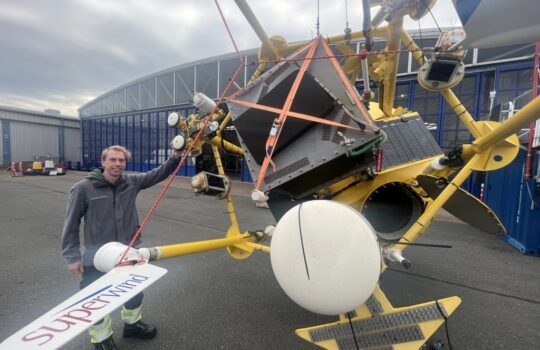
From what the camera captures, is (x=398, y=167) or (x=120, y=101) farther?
(x=120, y=101)

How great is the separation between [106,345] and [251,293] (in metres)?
1.55

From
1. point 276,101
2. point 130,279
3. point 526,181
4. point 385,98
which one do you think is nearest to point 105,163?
point 130,279

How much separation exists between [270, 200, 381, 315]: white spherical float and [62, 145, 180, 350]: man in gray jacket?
1721 mm

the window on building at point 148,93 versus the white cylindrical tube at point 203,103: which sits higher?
the window on building at point 148,93

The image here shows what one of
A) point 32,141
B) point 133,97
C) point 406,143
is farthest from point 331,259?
point 32,141

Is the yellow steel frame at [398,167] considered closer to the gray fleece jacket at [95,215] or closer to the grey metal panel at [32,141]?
the gray fleece jacket at [95,215]

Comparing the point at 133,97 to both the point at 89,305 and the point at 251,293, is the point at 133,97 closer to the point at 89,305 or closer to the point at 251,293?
the point at 251,293

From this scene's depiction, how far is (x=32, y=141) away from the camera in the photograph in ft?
82.1

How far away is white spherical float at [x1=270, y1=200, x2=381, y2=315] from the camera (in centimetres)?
142

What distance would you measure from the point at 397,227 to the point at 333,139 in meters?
1.40

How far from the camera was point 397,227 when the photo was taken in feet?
9.59

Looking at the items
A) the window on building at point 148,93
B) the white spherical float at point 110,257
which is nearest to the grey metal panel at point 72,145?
the window on building at point 148,93

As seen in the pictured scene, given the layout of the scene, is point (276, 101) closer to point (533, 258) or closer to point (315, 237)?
point (315, 237)

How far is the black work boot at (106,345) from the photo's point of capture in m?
2.26
